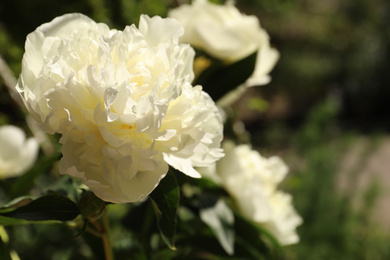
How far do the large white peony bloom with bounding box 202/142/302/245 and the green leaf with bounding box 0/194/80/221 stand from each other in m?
0.16

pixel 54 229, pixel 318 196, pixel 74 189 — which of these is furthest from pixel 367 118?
pixel 74 189

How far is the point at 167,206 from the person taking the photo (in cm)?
29

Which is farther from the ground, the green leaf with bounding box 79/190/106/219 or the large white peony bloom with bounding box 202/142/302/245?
the green leaf with bounding box 79/190/106/219

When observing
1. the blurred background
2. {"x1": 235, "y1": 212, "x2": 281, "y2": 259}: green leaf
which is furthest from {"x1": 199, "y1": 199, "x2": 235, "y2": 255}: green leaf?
the blurred background

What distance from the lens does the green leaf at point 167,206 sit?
29 centimetres

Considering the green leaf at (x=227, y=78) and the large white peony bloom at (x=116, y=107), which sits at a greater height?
the large white peony bloom at (x=116, y=107)

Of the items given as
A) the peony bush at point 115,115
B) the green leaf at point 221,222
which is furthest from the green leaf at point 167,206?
the green leaf at point 221,222

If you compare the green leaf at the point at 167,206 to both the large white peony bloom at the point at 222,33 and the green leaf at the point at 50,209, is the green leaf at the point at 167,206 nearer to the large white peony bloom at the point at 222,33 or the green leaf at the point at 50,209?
the green leaf at the point at 50,209

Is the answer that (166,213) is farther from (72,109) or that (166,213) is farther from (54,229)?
(54,229)

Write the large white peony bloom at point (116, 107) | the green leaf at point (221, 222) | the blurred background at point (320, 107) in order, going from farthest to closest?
the blurred background at point (320, 107), the green leaf at point (221, 222), the large white peony bloom at point (116, 107)

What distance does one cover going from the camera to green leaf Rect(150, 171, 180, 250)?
0.29 metres

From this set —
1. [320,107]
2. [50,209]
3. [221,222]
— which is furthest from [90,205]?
[320,107]

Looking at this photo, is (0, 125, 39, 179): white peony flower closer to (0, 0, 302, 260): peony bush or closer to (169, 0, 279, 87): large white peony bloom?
(0, 0, 302, 260): peony bush

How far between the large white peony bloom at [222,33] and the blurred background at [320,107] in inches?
7.6
